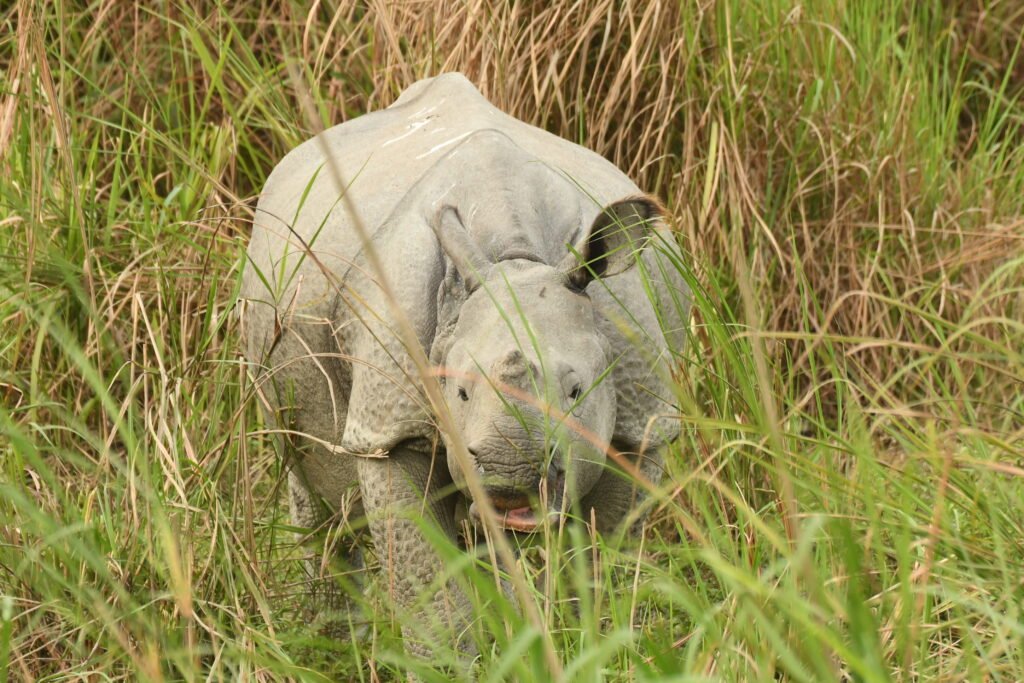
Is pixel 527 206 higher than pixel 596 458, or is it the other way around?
pixel 527 206

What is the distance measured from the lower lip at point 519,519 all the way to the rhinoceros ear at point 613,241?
50cm

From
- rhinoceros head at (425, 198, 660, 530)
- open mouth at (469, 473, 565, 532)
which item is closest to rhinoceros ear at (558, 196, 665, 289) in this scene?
rhinoceros head at (425, 198, 660, 530)

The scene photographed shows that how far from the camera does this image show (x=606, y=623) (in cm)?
365

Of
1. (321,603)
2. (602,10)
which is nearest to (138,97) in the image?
A: (602,10)

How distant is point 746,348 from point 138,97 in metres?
3.68

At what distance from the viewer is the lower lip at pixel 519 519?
2734 millimetres

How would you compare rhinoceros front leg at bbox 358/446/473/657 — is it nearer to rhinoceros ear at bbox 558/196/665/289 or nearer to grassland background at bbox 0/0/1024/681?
grassland background at bbox 0/0/1024/681

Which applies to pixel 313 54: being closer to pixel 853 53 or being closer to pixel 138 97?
pixel 138 97

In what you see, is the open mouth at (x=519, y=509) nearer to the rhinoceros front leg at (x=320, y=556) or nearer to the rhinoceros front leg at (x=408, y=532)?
the rhinoceros front leg at (x=408, y=532)

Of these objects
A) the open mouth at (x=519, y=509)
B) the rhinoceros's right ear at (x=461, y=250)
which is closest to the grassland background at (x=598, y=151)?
the open mouth at (x=519, y=509)

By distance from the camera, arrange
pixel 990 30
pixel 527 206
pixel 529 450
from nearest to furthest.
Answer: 1. pixel 529 450
2. pixel 527 206
3. pixel 990 30

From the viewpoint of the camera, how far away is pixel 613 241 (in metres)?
3.01

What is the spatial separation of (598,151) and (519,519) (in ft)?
7.11

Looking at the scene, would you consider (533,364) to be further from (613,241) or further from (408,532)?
(408,532)
